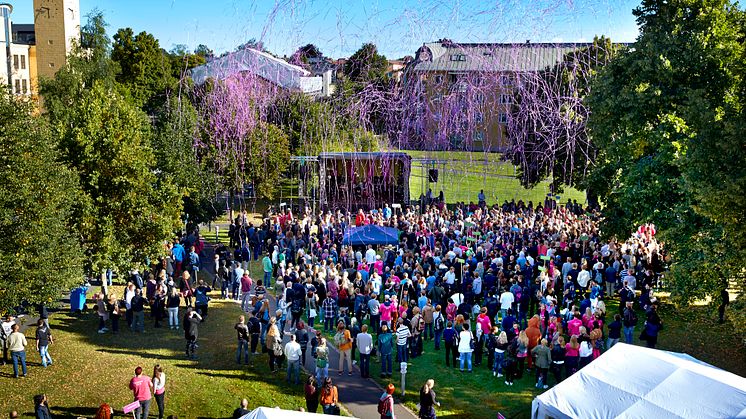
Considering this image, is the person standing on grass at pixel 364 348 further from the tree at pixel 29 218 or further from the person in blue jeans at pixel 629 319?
the tree at pixel 29 218

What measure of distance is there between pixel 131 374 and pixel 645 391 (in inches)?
401

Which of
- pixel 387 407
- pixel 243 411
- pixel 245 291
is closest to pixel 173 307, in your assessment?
pixel 245 291

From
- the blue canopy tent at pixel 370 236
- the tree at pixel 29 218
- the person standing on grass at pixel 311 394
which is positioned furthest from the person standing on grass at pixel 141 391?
the blue canopy tent at pixel 370 236

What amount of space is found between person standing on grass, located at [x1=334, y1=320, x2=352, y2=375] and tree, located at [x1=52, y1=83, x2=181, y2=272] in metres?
7.27

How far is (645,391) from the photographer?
10.5 metres

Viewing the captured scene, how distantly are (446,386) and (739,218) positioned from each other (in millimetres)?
6544

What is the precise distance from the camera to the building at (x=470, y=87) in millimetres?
33781

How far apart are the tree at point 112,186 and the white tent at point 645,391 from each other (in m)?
12.3

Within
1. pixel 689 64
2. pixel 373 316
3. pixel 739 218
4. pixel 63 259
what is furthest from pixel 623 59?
pixel 63 259

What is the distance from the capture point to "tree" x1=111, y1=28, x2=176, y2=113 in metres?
58.1

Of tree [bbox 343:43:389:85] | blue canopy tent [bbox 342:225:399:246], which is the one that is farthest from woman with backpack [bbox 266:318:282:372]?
tree [bbox 343:43:389:85]

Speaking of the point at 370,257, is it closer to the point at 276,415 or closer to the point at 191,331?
the point at 191,331

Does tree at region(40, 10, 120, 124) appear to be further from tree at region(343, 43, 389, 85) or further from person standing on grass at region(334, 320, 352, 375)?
person standing on grass at region(334, 320, 352, 375)

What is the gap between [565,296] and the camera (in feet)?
58.3
